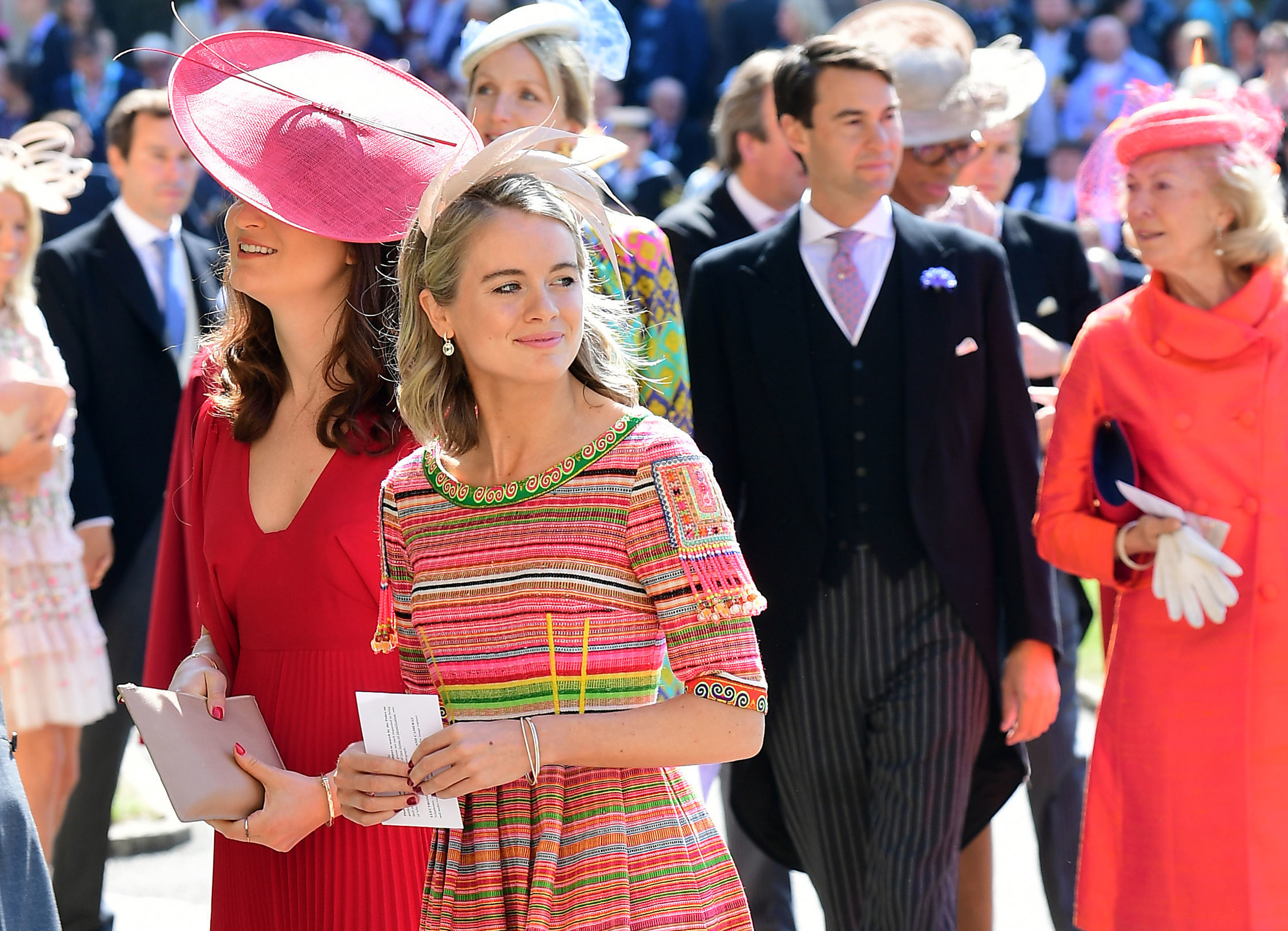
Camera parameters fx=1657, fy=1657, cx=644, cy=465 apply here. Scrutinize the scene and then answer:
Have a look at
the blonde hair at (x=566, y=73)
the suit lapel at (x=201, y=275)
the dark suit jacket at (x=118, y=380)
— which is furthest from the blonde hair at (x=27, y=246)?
the blonde hair at (x=566, y=73)

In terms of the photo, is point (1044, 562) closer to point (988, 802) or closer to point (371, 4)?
point (988, 802)

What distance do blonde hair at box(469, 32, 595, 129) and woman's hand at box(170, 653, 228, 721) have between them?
2.04m

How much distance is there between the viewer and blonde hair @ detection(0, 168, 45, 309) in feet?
16.6

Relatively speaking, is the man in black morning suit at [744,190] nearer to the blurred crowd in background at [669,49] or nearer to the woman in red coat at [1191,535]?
the woman in red coat at [1191,535]

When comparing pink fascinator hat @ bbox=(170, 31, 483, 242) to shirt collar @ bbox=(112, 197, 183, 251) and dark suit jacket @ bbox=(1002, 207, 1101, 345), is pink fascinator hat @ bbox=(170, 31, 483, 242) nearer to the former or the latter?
dark suit jacket @ bbox=(1002, 207, 1101, 345)

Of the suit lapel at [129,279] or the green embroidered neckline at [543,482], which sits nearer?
the green embroidered neckline at [543,482]

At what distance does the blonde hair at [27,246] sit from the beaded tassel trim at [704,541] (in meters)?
3.37

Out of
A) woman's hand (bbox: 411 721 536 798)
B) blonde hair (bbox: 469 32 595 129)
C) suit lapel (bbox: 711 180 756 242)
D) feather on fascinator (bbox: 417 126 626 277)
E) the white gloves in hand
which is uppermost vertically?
blonde hair (bbox: 469 32 595 129)

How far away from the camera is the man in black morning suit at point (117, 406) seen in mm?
5172

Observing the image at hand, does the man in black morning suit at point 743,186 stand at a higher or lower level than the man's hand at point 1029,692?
higher

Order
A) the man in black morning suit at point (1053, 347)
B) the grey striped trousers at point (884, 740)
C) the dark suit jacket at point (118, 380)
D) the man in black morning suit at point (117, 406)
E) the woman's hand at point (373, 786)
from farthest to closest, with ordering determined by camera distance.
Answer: the dark suit jacket at point (118, 380) < the man in black morning suit at point (117, 406) < the man in black morning suit at point (1053, 347) < the grey striped trousers at point (884, 740) < the woman's hand at point (373, 786)

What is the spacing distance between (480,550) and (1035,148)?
12060mm

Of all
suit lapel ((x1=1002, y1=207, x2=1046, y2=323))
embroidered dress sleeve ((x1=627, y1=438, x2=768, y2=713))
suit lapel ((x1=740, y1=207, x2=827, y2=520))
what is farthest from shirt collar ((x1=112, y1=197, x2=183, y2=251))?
embroidered dress sleeve ((x1=627, y1=438, x2=768, y2=713))

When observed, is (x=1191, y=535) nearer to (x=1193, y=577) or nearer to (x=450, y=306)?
(x=1193, y=577)
